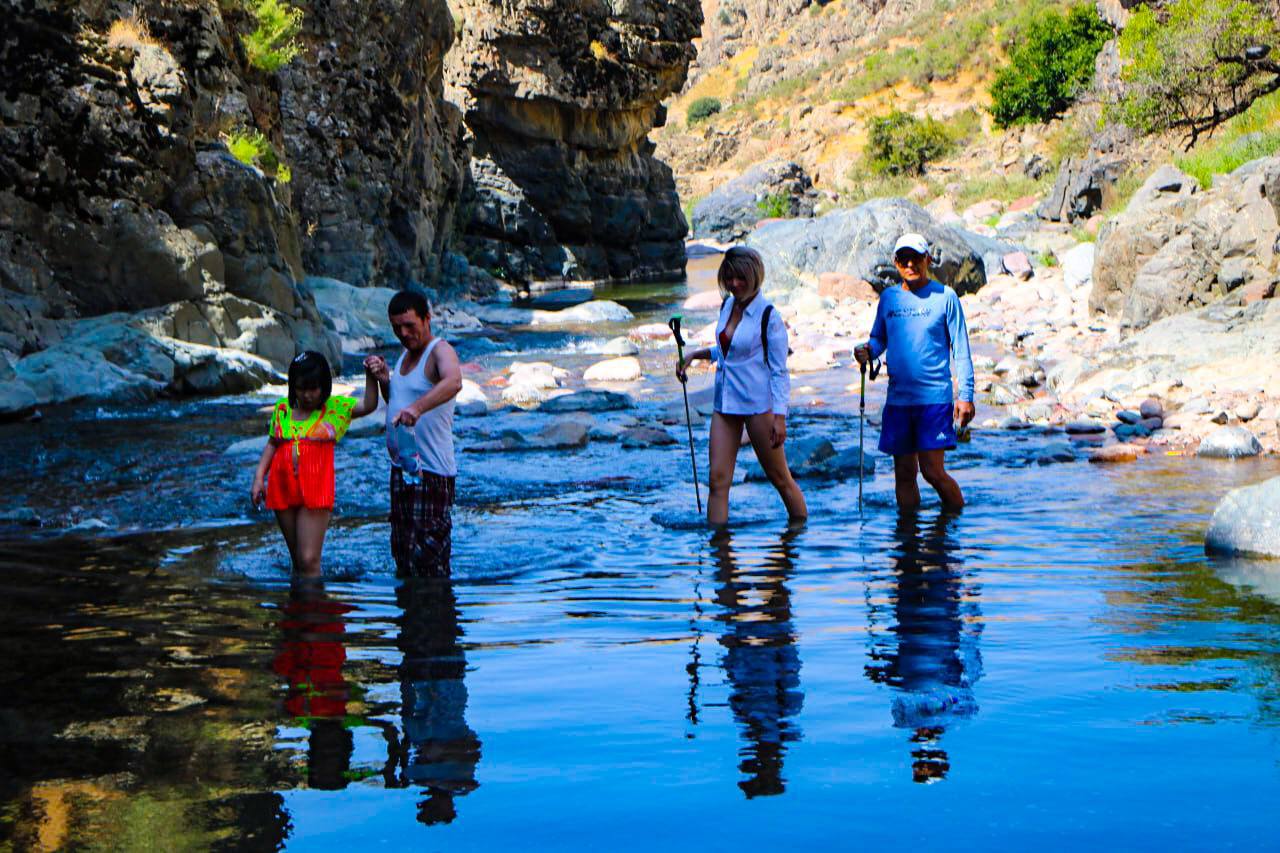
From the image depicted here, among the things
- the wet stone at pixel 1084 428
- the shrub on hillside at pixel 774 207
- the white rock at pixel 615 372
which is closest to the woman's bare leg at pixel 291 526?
the wet stone at pixel 1084 428

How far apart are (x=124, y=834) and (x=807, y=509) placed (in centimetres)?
577

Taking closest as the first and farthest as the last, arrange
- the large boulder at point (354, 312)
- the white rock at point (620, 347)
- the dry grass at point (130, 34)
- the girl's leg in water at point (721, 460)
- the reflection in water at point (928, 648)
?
the reflection in water at point (928, 648)
the girl's leg in water at point (721, 460)
the dry grass at point (130, 34)
the white rock at point (620, 347)
the large boulder at point (354, 312)

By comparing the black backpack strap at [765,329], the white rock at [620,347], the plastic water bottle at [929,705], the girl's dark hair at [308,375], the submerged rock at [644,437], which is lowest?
the plastic water bottle at [929,705]

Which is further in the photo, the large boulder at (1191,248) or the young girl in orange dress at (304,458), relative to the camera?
the large boulder at (1191,248)

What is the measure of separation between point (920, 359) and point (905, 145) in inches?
2235

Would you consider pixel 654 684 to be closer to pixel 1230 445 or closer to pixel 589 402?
pixel 1230 445

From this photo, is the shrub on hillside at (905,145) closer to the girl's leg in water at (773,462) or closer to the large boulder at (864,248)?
the large boulder at (864,248)

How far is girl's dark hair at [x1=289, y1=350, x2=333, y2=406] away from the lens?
20.4ft

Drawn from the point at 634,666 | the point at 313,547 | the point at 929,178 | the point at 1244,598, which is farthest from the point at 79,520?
the point at 929,178

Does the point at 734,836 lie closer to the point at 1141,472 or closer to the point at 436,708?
the point at 436,708

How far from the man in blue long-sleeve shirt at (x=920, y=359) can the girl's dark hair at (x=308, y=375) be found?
2.96 metres

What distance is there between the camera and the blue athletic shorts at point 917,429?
7.76 metres

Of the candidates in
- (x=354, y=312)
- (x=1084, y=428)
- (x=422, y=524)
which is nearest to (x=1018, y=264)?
(x=354, y=312)

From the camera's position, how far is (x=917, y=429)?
7.80 m
